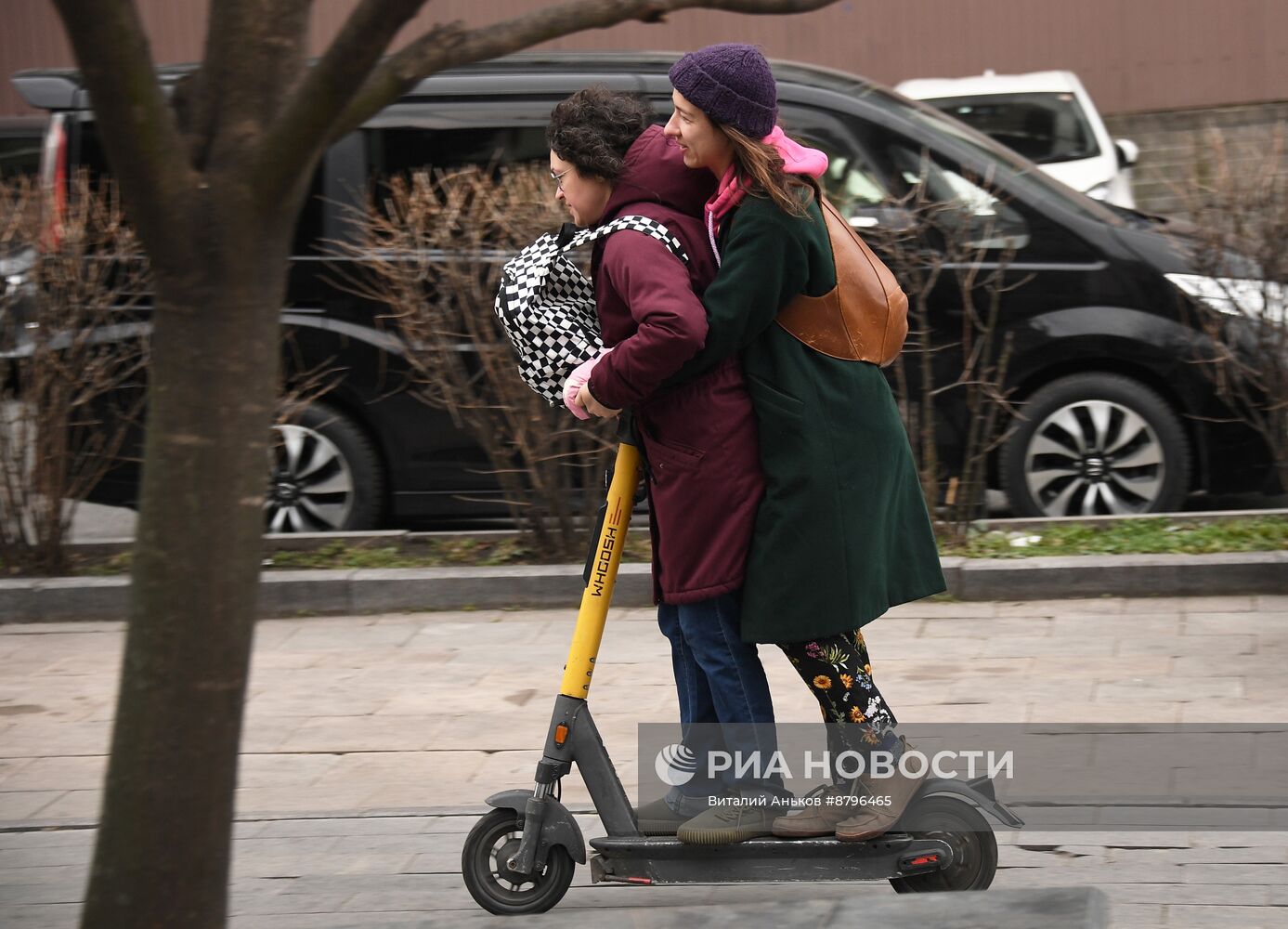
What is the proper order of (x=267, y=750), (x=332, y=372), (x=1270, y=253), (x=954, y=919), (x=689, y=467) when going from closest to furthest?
1. (x=954, y=919)
2. (x=689, y=467)
3. (x=267, y=750)
4. (x=1270, y=253)
5. (x=332, y=372)

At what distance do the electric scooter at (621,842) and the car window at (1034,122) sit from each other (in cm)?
1029

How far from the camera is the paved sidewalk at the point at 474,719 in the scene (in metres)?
3.88

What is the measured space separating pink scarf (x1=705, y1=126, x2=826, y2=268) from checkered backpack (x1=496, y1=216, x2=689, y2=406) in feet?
0.71

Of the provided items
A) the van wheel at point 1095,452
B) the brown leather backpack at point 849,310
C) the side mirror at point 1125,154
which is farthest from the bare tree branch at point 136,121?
the side mirror at point 1125,154

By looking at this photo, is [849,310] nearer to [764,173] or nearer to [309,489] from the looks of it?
[764,173]

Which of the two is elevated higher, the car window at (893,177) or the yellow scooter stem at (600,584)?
the car window at (893,177)

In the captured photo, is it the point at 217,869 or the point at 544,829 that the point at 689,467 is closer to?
the point at 544,829

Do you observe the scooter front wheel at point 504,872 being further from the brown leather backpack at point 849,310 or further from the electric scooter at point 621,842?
the brown leather backpack at point 849,310

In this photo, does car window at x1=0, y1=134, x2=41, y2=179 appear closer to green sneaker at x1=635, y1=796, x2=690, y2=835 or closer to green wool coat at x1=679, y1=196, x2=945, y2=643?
green sneaker at x1=635, y1=796, x2=690, y2=835

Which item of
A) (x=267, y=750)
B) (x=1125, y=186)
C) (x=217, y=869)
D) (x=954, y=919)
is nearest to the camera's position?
(x=217, y=869)

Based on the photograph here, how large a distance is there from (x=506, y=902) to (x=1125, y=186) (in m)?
10.4

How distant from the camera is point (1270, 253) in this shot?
20.9 ft

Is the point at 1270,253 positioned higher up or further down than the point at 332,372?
higher up

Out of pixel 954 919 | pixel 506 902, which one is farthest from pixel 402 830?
pixel 954 919
